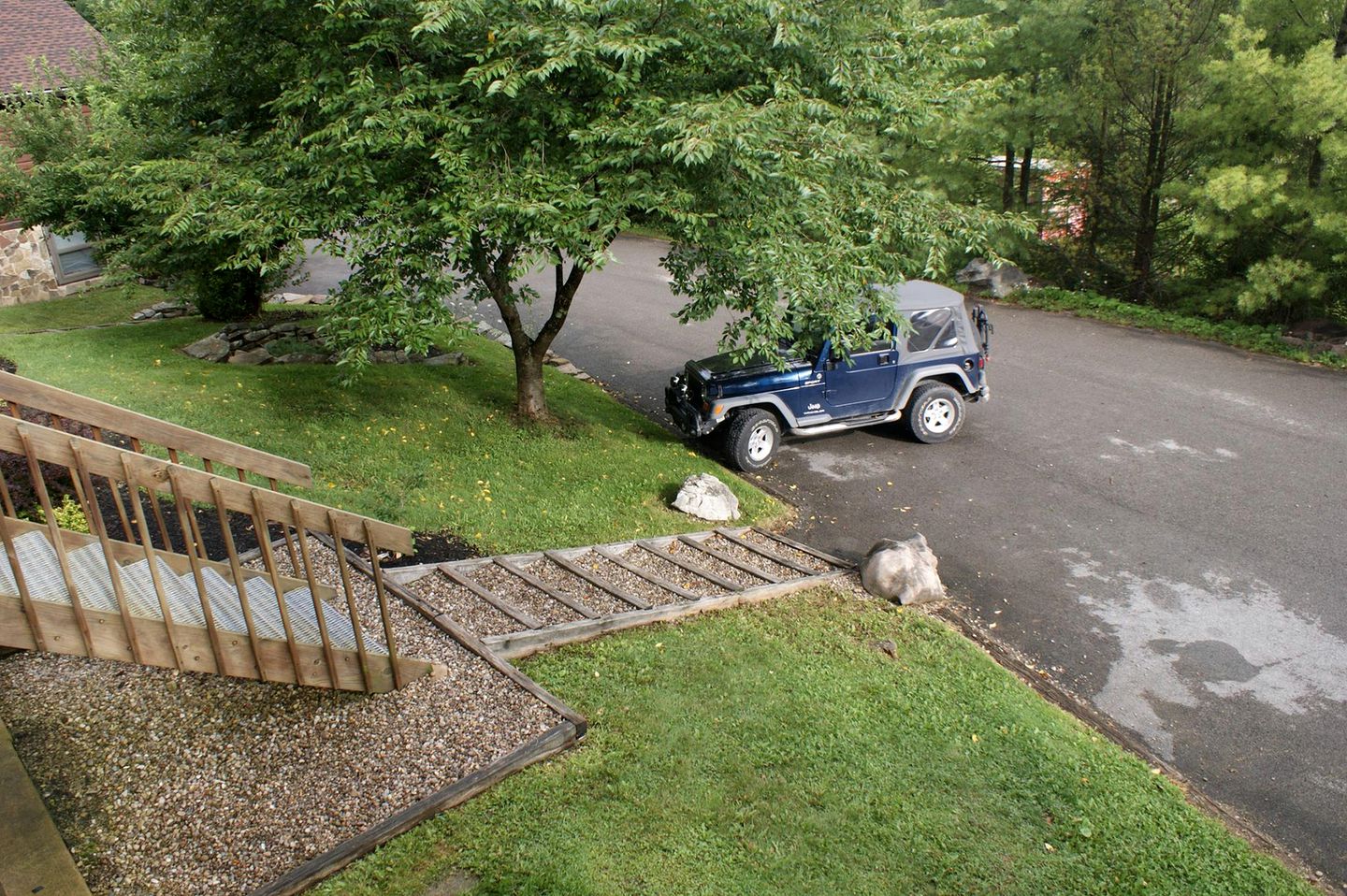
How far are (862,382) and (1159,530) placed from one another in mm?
3437

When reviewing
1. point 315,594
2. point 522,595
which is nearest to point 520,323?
point 522,595

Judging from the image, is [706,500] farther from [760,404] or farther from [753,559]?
[760,404]

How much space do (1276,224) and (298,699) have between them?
16212mm

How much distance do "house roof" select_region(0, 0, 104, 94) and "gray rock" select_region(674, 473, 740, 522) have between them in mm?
15032

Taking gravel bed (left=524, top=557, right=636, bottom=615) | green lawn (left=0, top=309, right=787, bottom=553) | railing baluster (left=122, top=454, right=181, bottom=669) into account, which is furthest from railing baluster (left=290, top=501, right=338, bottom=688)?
green lawn (left=0, top=309, right=787, bottom=553)

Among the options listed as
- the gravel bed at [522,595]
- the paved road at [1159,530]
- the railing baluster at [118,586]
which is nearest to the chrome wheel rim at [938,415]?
the paved road at [1159,530]

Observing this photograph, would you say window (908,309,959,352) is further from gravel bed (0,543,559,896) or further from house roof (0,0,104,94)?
house roof (0,0,104,94)

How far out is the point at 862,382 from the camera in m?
10.4

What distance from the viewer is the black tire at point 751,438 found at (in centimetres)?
1009

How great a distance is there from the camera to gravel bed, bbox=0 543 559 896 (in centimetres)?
416

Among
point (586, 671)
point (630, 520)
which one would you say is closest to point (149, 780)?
point (586, 671)

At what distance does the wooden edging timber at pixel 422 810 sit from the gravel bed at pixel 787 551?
340cm

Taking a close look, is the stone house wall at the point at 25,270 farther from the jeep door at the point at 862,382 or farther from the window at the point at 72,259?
the jeep door at the point at 862,382

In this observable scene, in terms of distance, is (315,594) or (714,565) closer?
(315,594)
